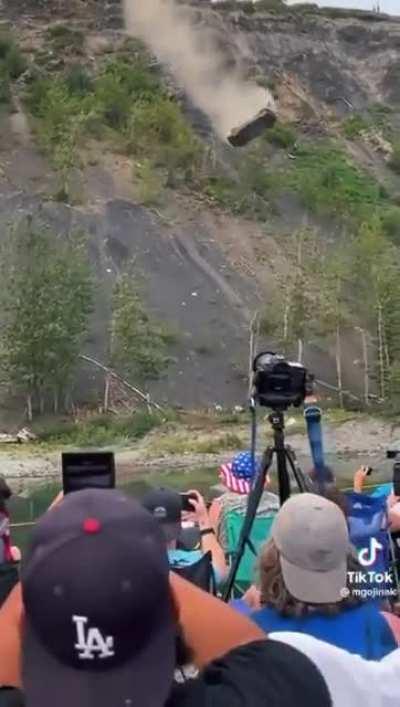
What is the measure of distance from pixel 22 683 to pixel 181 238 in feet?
174

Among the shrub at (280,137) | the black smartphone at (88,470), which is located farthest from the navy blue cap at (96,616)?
the shrub at (280,137)

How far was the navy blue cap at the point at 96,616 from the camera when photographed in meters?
1.89

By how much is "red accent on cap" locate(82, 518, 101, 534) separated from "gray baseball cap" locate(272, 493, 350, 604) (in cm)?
104

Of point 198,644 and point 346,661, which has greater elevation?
point 198,644

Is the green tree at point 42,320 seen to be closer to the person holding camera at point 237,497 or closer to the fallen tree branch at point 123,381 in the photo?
the fallen tree branch at point 123,381

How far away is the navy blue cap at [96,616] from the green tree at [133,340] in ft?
136

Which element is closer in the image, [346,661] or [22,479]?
[346,661]

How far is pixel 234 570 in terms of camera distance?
14.2 ft

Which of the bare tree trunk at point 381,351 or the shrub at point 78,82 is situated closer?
the bare tree trunk at point 381,351

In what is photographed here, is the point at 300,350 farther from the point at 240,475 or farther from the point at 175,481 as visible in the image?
the point at 240,475

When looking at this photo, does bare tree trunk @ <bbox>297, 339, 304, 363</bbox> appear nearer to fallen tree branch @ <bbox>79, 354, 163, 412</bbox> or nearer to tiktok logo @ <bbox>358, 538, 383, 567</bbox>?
fallen tree branch @ <bbox>79, 354, 163, 412</bbox>

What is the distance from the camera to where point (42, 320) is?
42594mm

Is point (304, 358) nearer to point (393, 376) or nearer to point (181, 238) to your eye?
point (393, 376)

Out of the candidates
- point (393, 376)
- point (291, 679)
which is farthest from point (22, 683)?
point (393, 376)
